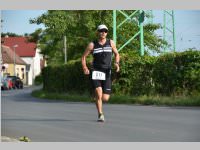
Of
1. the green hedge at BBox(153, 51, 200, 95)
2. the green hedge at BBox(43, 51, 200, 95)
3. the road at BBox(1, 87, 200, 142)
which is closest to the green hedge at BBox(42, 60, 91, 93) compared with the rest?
the green hedge at BBox(43, 51, 200, 95)

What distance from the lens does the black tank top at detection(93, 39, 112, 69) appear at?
34.1 ft

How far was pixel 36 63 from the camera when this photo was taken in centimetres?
6294

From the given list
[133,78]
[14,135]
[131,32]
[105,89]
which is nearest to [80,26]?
[131,32]

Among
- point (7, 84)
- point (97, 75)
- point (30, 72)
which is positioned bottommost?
point (7, 84)

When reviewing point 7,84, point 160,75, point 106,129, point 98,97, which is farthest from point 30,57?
point 106,129

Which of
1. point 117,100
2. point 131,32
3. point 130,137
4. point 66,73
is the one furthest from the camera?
point 131,32

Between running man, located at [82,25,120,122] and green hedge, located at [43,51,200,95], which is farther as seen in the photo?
green hedge, located at [43,51,200,95]

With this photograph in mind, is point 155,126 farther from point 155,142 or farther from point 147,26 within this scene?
point 147,26

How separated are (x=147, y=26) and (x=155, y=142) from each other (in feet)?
82.1

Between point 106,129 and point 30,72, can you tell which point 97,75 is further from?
point 30,72

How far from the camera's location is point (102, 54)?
10.4 m

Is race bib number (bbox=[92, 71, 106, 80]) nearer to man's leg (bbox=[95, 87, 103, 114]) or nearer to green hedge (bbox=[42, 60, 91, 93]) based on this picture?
man's leg (bbox=[95, 87, 103, 114])

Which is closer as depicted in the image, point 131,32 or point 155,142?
point 155,142

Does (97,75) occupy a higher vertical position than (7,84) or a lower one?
higher
